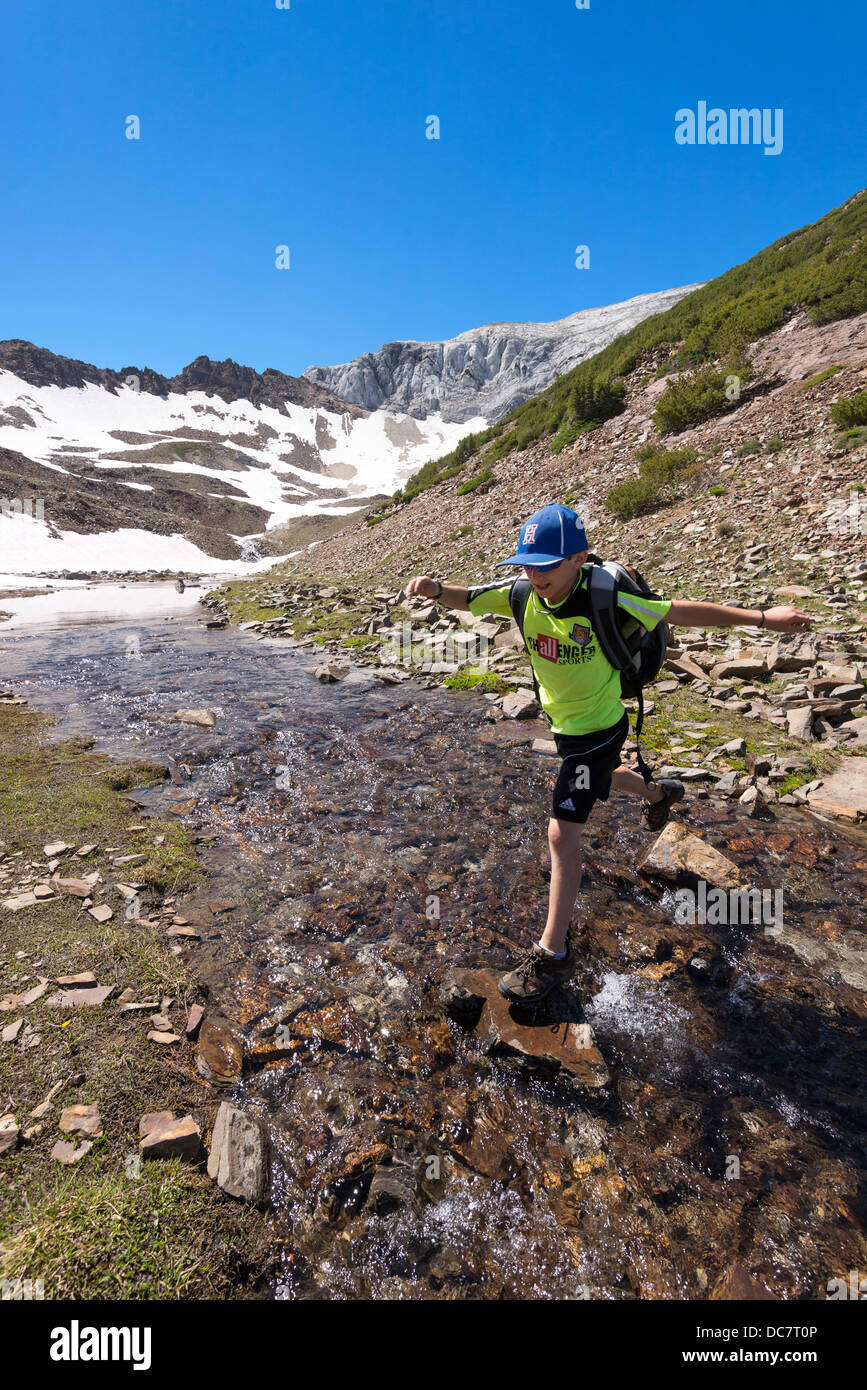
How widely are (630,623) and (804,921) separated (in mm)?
3219

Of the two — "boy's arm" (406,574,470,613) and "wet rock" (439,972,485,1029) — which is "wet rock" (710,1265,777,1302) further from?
"boy's arm" (406,574,470,613)

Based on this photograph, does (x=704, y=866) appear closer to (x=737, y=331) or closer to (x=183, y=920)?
(x=183, y=920)

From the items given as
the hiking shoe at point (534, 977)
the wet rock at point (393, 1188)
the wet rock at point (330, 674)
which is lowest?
the wet rock at point (393, 1188)

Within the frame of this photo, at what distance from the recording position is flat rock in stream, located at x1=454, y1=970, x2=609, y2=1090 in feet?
11.5

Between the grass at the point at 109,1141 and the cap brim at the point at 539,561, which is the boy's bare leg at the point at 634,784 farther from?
the grass at the point at 109,1141

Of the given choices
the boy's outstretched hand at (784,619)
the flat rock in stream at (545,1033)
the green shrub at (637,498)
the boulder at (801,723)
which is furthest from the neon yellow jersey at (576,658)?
the green shrub at (637,498)

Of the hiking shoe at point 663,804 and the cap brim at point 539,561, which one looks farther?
the hiking shoe at point 663,804

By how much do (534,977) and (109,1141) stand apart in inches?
106

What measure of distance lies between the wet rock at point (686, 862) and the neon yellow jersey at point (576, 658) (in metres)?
2.13

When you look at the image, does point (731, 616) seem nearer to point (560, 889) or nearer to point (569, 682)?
point (569, 682)

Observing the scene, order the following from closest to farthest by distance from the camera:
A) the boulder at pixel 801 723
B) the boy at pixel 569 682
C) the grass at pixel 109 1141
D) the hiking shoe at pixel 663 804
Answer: the grass at pixel 109 1141, the boy at pixel 569 682, the hiking shoe at pixel 663 804, the boulder at pixel 801 723

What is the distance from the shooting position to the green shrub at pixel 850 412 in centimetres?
1399

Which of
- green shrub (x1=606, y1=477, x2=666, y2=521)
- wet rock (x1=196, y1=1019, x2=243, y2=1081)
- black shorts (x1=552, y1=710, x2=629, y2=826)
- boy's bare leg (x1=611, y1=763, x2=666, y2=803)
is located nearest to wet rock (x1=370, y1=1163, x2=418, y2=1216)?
wet rock (x1=196, y1=1019, x2=243, y2=1081)
